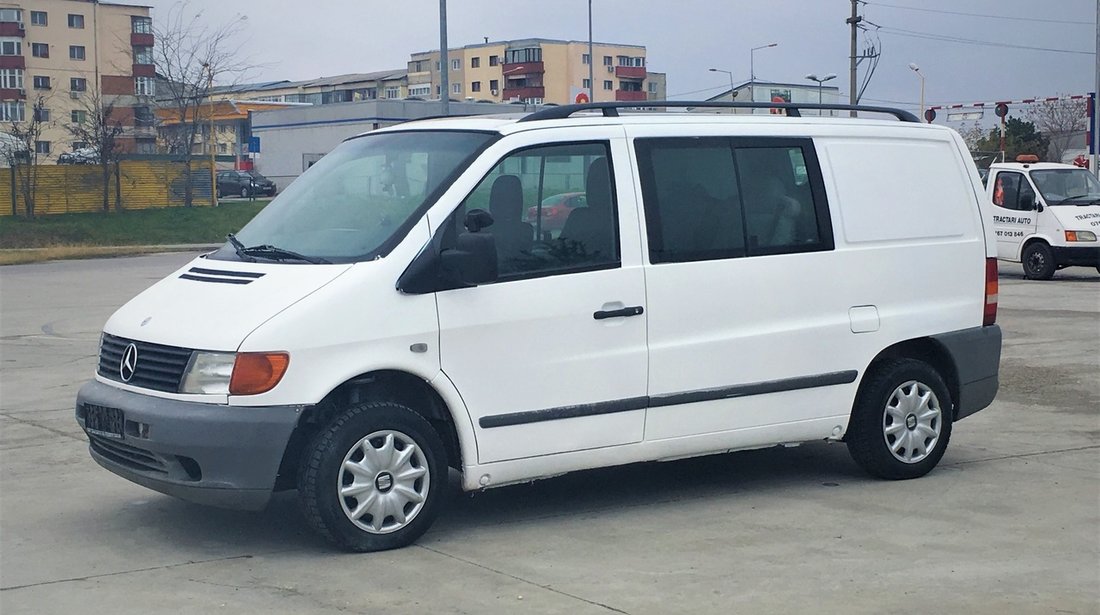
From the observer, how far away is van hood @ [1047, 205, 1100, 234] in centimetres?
2145

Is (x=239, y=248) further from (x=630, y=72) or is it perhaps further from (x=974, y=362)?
(x=630, y=72)

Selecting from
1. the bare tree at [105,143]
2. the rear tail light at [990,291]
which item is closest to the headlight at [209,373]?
the rear tail light at [990,291]

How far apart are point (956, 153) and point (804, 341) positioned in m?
1.72

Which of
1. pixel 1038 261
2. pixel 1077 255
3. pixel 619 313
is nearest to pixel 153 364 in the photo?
pixel 619 313

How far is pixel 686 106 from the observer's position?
7.20 meters

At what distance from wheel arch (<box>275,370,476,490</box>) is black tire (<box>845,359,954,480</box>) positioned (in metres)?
2.39

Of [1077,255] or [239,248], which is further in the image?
[1077,255]

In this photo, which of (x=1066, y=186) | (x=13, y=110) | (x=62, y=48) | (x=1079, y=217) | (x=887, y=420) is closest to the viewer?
(x=887, y=420)

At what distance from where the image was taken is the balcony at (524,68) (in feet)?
389

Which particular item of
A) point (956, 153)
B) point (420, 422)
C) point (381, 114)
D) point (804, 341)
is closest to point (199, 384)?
point (420, 422)

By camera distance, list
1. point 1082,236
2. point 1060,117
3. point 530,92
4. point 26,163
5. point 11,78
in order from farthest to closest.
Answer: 1. point 530,92
2. point 11,78
3. point 1060,117
4. point 26,163
5. point 1082,236

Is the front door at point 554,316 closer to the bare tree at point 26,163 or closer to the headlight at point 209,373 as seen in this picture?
the headlight at point 209,373

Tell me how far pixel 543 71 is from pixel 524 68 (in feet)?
7.21

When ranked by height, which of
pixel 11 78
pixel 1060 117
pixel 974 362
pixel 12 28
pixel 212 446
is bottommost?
pixel 212 446
